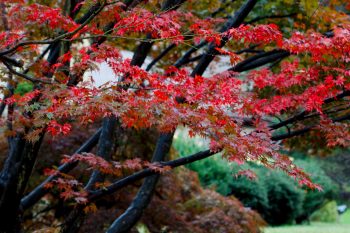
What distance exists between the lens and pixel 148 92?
4.63 meters

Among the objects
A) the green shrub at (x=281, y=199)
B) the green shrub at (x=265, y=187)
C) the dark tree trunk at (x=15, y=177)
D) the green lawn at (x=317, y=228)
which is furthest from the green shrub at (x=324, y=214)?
the dark tree trunk at (x=15, y=177)

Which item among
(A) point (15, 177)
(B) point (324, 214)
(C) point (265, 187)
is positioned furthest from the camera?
(B) point (324, 214)

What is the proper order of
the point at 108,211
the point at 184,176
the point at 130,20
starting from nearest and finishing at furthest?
the point at 130,20
the point at 108,211
the point at 184,176

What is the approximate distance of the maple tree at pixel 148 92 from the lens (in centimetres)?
A: 362

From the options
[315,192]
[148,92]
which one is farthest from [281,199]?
[148,92]

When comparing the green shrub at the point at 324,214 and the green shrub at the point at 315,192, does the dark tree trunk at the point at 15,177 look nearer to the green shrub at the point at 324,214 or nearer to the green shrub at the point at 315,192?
the green shrub at the point at 315,192

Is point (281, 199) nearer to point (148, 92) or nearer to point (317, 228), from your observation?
point (317, 228)

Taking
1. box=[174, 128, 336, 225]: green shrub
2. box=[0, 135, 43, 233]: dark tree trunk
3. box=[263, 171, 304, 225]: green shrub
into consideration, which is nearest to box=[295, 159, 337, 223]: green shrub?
box=[174, 128, 336, 225]: green shrub

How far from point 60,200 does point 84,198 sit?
2.22 metres

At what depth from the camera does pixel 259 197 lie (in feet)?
42.6

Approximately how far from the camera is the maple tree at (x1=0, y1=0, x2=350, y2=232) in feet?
11.9

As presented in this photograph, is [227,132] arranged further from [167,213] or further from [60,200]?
[60,200]

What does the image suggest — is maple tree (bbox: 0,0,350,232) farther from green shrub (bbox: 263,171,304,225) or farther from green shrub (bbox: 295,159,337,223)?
green shrub (bbox: 295,159,337,223)

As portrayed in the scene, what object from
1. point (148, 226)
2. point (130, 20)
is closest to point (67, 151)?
point (148, 226)
